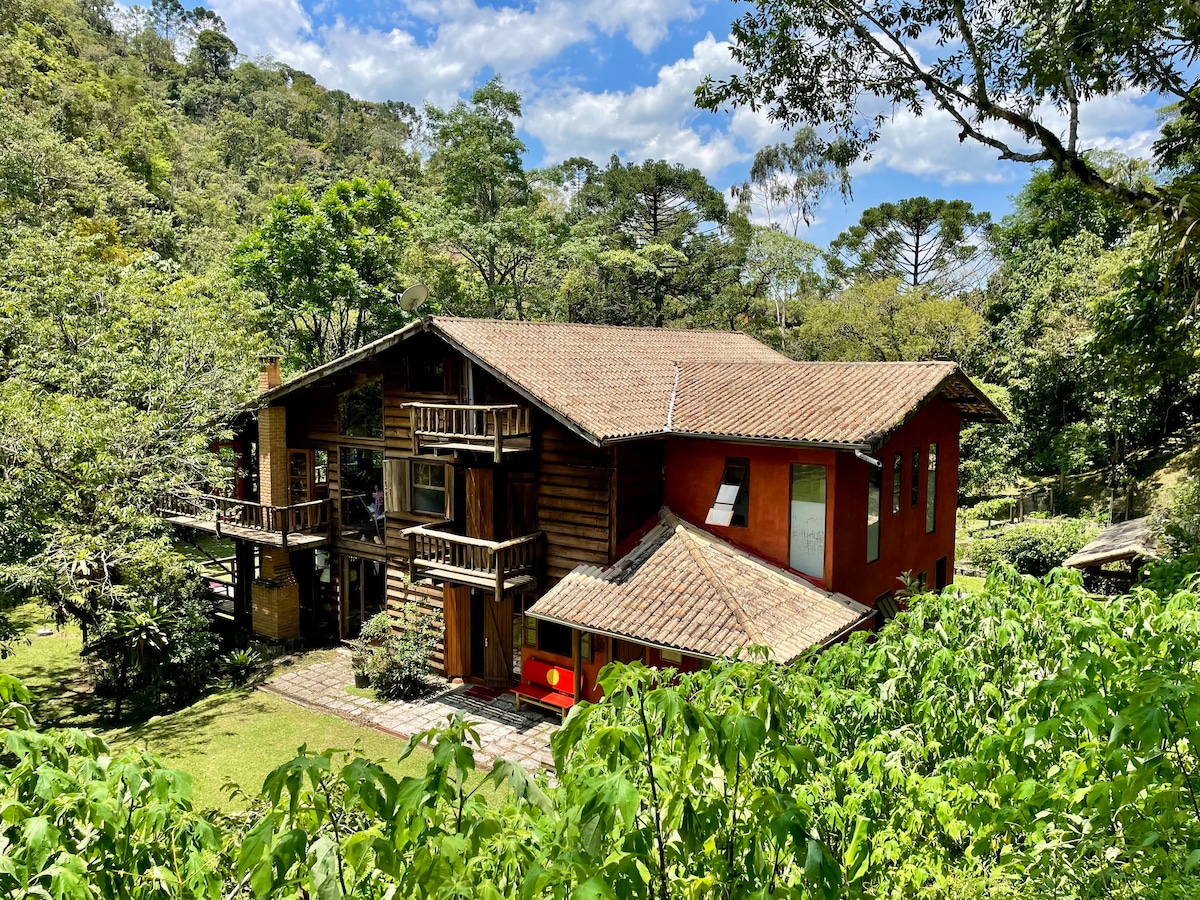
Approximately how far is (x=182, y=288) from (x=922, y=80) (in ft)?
65.3

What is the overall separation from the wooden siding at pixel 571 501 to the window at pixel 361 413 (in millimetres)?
5599

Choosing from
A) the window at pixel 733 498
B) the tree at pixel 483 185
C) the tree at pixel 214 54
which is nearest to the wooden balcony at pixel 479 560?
the window at pixel 733 498

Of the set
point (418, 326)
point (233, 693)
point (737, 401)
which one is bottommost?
point (233, 693)

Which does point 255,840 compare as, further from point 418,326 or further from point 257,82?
point 257,82

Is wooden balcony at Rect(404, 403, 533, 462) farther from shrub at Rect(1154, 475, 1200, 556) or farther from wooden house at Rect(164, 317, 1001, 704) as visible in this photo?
shrub at Rect(1154, 475, 1200, 556)

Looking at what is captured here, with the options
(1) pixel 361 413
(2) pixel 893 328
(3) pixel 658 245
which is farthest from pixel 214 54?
(1) pixel 361 413

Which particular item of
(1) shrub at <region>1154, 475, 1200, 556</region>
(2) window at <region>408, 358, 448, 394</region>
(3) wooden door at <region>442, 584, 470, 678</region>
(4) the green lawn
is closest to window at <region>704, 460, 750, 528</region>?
(3) wooden door at <region>442, 584, 470, 678</region>

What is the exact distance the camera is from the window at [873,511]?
14781mm

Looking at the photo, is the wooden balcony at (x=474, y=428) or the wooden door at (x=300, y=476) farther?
the wooden door at (x=300, y=476)

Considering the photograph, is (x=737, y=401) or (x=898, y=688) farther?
(x=737, y=401)

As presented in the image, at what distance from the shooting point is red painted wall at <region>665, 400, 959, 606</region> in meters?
13.7

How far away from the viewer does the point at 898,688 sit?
548cm

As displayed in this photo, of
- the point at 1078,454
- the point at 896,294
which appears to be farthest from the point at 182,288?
the point at 1078,454

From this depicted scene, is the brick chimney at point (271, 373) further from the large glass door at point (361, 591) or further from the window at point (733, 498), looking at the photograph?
the window at point (733, 498)
